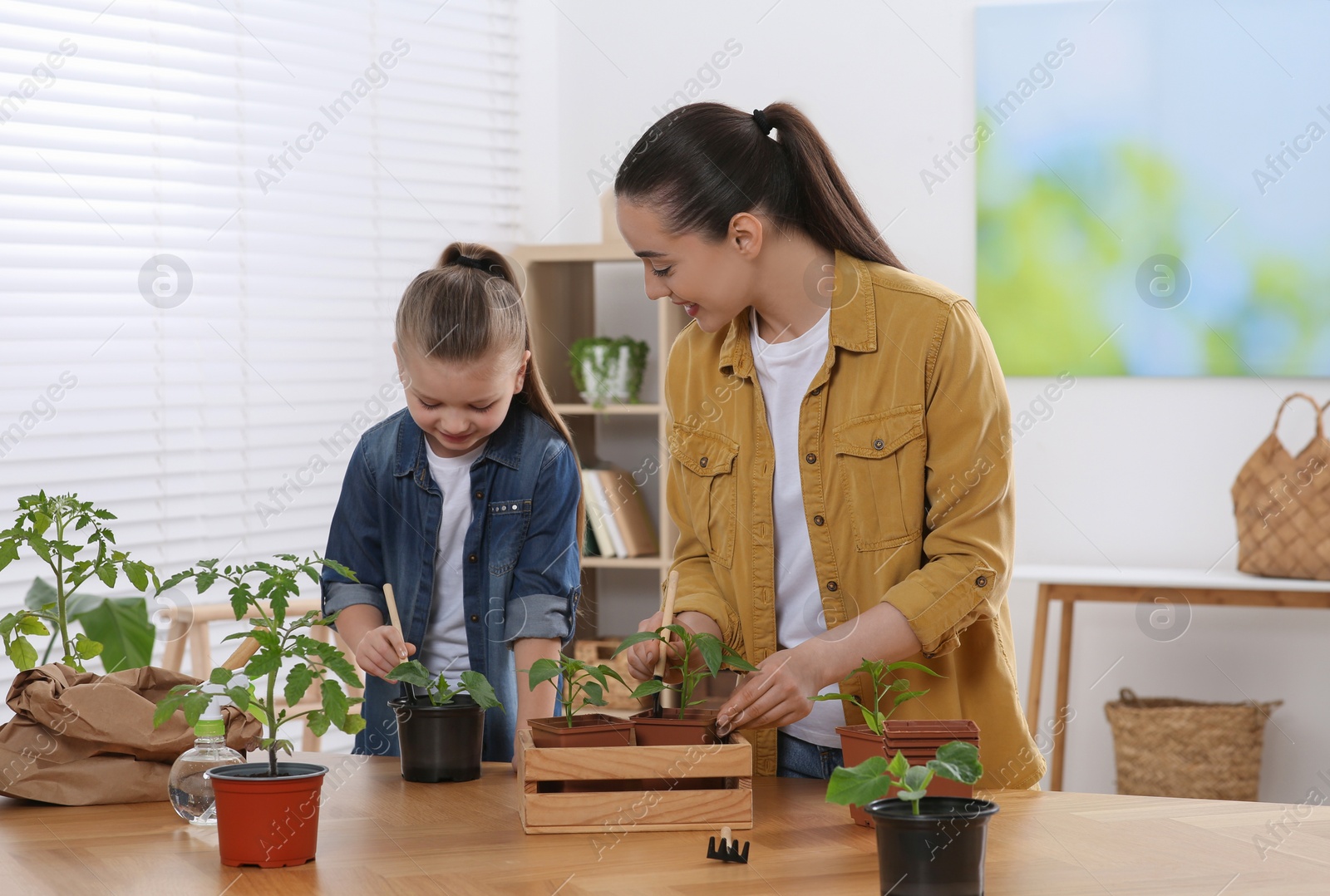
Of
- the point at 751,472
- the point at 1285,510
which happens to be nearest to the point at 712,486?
the point at 751,472

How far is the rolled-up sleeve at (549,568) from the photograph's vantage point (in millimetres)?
1771

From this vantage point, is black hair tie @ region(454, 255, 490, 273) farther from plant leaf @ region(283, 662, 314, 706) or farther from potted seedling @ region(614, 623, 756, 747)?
plant leaf @ region(283, 662, 314, 706)

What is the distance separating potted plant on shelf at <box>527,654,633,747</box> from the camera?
53.6 inches

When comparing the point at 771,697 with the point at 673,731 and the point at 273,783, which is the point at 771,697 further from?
the point at 273,783

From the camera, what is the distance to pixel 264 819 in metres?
1.21

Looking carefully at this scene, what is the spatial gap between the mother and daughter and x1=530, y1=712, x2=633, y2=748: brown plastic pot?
0.31 feet

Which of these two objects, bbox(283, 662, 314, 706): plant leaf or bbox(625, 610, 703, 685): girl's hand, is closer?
bbox(283, 662, 314, 706): plant leaf

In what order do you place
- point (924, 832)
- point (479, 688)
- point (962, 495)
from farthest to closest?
→ point (962, 495), point (479, 688), point (924, 832)

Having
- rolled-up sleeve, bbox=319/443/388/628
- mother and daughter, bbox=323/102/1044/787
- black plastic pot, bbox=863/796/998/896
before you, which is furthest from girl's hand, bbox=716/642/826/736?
Answer: rolled-up sleeve, bbox=319/443/388/628

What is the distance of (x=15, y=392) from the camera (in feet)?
9.24

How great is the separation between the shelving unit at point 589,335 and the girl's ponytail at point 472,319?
1.94 meters

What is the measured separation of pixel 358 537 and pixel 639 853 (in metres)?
0.75

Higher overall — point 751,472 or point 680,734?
point 751,472

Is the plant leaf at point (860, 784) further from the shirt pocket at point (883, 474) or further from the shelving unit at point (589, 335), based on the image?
the shelving unit at point (589, 335)
